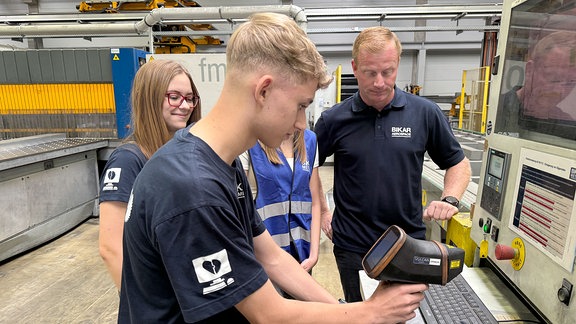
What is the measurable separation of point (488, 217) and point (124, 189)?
1078 mm

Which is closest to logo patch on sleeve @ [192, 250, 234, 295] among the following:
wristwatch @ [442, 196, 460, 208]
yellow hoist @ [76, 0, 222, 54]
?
wristwatch @ [442, 196, 460, 208]

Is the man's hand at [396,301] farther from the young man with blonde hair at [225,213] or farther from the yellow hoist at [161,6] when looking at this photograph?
the yellow hoist at [161,6]

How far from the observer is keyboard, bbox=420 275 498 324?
2.88ft

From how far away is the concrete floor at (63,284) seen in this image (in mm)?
2221

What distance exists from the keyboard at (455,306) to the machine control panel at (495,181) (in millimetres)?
231

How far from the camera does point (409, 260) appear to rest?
0.68 meters

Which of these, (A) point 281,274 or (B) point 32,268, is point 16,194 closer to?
(B) point 32,268

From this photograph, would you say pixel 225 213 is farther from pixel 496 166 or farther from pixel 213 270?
pixel 496 166

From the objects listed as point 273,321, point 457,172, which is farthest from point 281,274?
point 457,172

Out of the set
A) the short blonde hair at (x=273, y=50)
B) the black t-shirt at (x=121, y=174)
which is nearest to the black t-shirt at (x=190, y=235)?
the short blonde hair at (x=273, y=50)

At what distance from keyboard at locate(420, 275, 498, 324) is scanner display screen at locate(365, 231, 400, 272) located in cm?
33

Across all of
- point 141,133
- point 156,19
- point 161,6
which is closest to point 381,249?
point 141,133

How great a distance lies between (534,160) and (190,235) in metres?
0.81

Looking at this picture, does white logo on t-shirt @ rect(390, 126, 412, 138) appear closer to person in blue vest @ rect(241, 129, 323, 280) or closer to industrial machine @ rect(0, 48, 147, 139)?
person in blue vest @ rect(241, 129, 323, 280)
